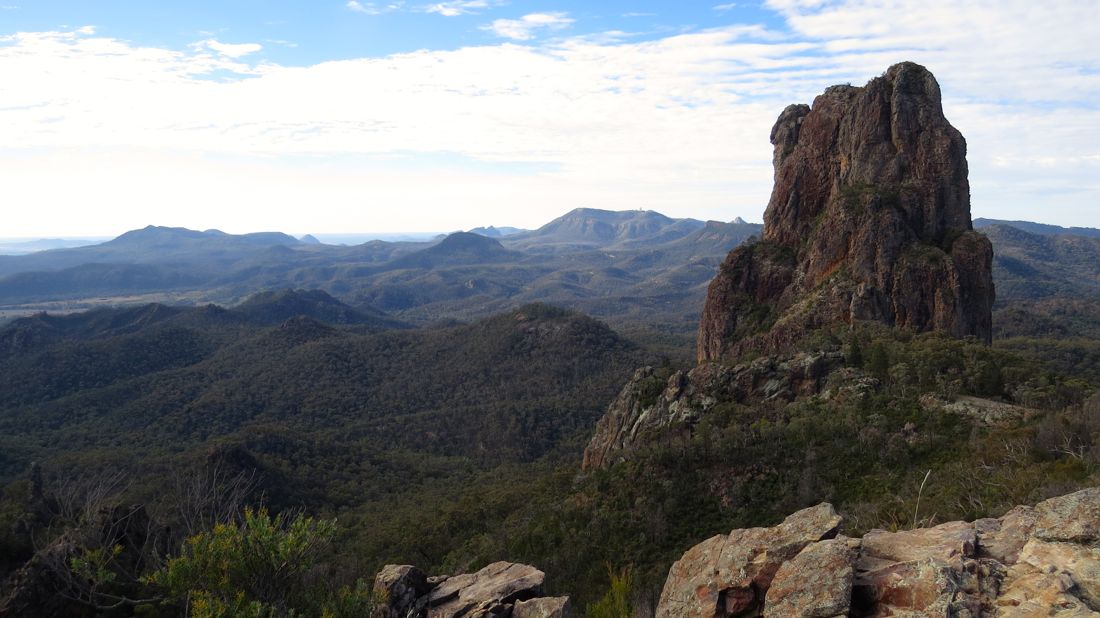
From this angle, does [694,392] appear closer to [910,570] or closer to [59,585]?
[910,570]

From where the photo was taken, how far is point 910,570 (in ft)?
47.0

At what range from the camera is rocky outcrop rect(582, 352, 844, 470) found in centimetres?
4428

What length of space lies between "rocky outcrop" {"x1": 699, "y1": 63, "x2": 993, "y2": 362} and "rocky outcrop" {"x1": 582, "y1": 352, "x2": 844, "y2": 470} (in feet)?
28.0

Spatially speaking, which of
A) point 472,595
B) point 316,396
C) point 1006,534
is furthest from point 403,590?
point 316,396

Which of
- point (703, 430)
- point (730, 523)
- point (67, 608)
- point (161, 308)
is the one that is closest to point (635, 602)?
point (730, 523)

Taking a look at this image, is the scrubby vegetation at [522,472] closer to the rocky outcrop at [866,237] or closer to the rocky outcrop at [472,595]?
the rocky outcrop at [472,595]

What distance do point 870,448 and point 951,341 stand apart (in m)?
14.3

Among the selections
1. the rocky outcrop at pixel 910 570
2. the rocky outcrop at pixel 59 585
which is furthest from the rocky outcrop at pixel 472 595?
the rocky outcrop at pixel 59 585

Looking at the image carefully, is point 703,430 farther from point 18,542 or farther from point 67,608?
point 18,542

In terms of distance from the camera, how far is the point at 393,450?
92.8m

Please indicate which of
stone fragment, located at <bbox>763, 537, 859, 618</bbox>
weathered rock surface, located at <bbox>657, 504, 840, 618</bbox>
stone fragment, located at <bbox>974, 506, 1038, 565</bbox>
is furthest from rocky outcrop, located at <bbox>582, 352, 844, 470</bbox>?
stone fragment, located at <bbox>763, 537, 859, 618</bbox>

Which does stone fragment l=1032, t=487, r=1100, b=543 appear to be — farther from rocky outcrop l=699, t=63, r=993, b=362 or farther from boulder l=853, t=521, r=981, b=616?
rocky outcrop l=699, t=63, r=993, b=362

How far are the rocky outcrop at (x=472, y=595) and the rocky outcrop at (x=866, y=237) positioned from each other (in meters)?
40.2

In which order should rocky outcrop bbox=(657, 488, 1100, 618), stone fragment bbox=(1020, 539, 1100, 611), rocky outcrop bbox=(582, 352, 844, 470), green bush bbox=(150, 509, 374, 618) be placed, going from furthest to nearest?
1. rocky outcrop bbox=(582, 352, 844, 470)
2. green bush bbox=(150, 509, 374, 618)
3. rocky outcrop bbox=(657, 488, 1100, 618)
4. stone fragment bbox=(1020, 539, 1100, 611)
